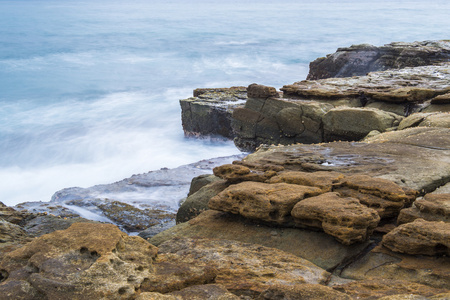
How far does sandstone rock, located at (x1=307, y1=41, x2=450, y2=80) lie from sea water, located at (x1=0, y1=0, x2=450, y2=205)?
7.23m

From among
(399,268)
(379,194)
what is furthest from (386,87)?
(399,268)

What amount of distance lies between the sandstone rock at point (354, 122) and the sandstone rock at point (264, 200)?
6022 millimetres

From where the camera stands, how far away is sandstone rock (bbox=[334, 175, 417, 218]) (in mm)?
4820

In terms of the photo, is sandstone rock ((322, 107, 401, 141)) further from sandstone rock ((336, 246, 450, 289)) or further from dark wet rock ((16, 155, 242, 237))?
sandstone rock ((336, 246, 450, 289))

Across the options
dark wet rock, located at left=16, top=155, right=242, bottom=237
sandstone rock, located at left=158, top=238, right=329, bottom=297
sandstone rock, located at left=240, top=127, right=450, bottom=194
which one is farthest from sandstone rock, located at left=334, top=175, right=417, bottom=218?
dark wet rock, located at left=16, top=155, right=242, bottom=237

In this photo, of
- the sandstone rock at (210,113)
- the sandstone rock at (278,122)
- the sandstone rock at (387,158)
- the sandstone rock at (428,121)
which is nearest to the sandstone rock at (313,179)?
the sandstone rock at (387,158)

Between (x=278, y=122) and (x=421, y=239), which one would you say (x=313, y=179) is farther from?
(x=278, y=122)

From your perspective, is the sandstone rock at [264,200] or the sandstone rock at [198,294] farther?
the sandstone rock at [264,200]

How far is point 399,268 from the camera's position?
3.89 metres

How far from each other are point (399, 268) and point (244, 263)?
138cm

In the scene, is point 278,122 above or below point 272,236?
below

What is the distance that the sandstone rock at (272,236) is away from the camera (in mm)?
4270

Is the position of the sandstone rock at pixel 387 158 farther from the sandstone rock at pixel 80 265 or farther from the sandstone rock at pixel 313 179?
the sandstone rock at pixel 80 265

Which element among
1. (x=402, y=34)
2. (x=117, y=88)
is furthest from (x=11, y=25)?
(x=402, y=34)
